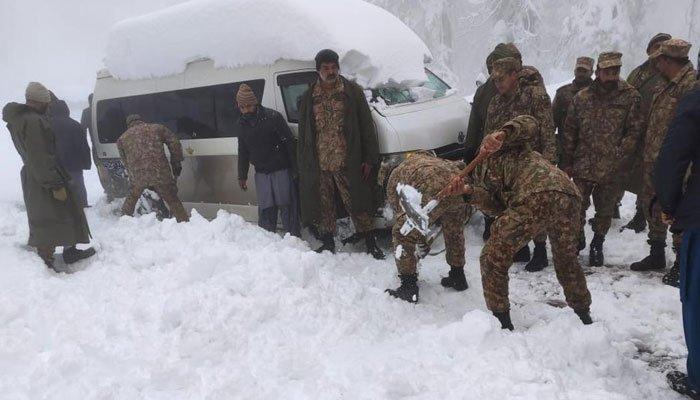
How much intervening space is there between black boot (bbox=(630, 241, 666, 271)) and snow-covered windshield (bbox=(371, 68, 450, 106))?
8.78 ft

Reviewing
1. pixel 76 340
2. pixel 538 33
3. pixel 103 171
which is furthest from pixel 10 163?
pixel 538 33

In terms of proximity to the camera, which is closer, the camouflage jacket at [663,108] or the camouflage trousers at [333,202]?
the camouflage jacket at [663,108]

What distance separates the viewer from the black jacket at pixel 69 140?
6891mm

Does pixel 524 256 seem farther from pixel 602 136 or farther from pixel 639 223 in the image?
pixel 639 223

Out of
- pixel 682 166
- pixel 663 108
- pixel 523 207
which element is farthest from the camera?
pixel 663 108

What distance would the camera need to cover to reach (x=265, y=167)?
5031 mm

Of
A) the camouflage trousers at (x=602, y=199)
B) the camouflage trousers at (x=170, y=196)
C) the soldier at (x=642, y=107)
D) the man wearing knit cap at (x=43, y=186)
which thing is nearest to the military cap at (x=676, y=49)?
the soldier at (x=642, y=107)

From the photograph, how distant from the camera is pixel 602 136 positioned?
4.27 m

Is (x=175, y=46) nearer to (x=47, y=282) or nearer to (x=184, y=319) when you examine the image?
(x=47, y=282)

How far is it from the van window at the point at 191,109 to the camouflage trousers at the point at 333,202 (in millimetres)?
1240

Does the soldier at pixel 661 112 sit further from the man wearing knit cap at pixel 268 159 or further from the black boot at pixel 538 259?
the man wearing knit cap at pixel 268 159

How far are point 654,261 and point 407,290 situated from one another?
2332 mm

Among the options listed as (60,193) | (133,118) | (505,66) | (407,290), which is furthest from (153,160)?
(505,66)

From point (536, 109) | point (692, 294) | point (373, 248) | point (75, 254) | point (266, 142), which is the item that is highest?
point (536, 109)
